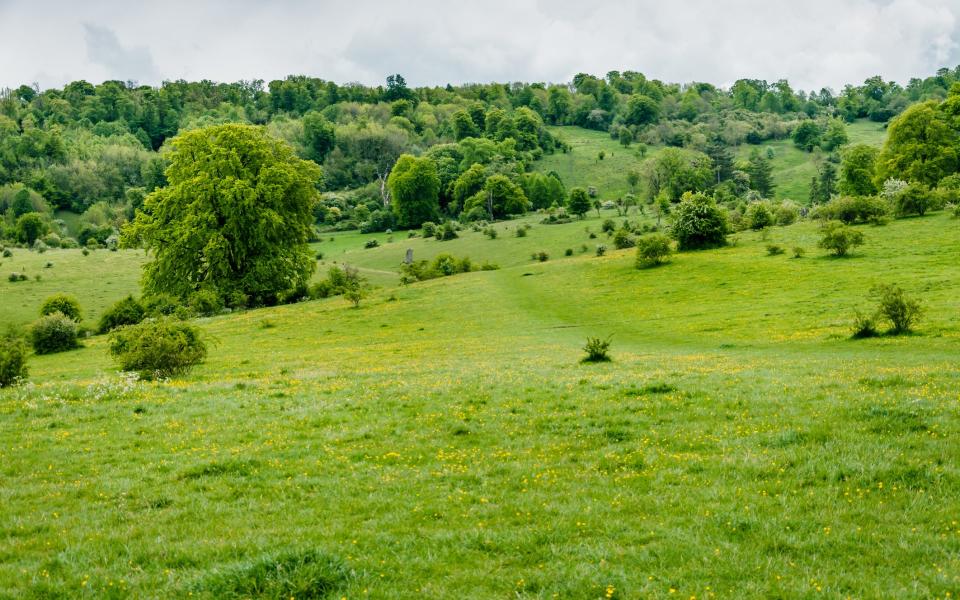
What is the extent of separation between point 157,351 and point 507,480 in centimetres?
2026

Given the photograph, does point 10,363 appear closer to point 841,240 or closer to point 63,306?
point 63,306

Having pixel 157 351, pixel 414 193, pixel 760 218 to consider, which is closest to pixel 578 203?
pixel 760 218

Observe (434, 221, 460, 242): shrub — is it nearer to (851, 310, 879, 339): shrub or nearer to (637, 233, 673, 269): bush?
(637, 233, 673, 269): bush

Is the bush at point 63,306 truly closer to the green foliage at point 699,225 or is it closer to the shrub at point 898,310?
the green foliage at point 699,225

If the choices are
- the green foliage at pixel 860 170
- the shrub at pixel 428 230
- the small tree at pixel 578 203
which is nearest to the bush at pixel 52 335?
the shrub at pixel 428 230

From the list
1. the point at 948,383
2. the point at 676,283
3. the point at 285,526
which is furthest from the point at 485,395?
the point at 676,283

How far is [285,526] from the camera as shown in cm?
891

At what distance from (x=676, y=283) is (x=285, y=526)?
169ft

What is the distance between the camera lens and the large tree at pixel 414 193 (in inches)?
4995

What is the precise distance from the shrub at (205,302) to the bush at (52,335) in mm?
11510

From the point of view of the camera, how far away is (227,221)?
Result: 60.6 meters

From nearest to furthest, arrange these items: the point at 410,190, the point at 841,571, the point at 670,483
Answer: the point at 841,571 < the point at 670,483 < the point at 410,190

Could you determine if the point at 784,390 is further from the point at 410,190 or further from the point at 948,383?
the point at 410,190

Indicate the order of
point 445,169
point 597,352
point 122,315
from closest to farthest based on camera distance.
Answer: point 597,352 → point 122,315 → point 445,169
